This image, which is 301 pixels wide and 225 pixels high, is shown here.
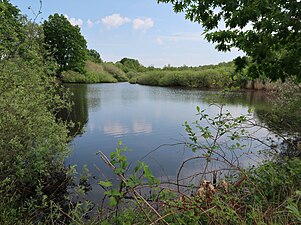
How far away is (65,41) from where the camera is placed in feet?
85.6

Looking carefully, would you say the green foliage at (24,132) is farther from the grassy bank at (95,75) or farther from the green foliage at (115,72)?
the green foliage at (115,72)

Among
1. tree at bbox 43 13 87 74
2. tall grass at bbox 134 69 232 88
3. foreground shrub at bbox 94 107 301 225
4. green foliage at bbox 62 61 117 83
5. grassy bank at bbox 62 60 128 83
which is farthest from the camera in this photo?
grassy bank at bbox 62 60 128 83

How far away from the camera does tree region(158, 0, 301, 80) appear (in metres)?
2.41

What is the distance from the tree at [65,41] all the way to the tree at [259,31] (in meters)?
24.4

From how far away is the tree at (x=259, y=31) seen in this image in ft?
7.90

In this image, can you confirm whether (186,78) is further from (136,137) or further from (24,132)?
(24,132)

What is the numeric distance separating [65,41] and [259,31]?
26410mm

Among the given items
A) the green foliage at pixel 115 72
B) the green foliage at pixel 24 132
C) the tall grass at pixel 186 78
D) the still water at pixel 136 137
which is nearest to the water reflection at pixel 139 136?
the still water at pixel 136 137

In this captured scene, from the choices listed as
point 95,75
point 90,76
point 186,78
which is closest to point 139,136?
point 186,78

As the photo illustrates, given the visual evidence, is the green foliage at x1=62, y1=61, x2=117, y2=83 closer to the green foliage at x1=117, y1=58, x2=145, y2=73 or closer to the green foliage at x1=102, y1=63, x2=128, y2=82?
the green foliage at x1=102, y1=63, x2=128, y2=82

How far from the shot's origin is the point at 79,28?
28297 millimetres

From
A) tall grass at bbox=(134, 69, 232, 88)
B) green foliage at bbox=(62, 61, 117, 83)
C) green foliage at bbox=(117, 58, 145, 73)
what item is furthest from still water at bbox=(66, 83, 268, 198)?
green foliage at bbox=(117, 58, 145, 73)

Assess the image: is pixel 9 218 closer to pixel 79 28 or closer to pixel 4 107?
pixel 4 107

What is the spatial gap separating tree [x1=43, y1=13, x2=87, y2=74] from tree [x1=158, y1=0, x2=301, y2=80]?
2439cm
